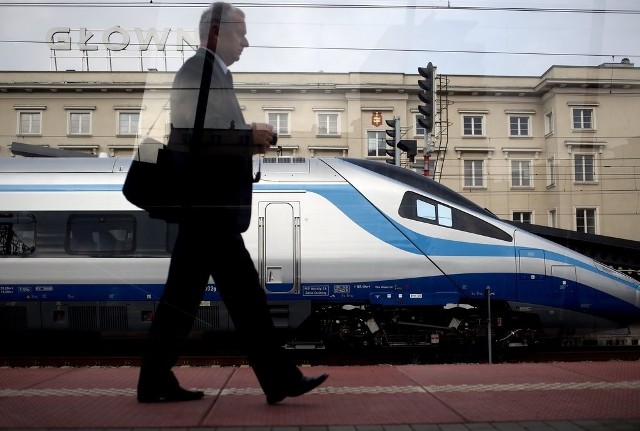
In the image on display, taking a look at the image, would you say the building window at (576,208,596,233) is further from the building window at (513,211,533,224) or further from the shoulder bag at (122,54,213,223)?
the shoulder bag at (122,54,213,223)

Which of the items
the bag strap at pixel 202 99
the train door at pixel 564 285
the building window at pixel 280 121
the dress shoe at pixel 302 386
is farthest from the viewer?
the train door at pixel 564 285

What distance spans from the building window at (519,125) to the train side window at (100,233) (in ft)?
14.7

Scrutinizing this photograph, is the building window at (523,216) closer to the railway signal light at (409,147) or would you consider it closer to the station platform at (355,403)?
the railway signal light at (409,147)

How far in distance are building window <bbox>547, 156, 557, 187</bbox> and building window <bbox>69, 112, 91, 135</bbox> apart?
491cm

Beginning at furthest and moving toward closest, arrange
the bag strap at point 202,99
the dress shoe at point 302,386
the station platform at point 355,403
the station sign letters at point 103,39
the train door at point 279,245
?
the train door at point 279,245
the station sign letters at point 103,39
the dress shoe at point 302,386
the bag strap at point 202,99
the station platform at point 355,403

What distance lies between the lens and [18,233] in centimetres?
856

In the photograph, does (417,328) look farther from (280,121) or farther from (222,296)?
(222,296)

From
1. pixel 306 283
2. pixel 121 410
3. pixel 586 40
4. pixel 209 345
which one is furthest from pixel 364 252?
pixel 121 410

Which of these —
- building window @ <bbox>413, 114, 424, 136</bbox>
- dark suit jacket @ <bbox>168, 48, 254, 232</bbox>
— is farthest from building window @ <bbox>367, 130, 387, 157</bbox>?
dark suit jacket @ <bbox>168, 48, 254, 232</bbox>

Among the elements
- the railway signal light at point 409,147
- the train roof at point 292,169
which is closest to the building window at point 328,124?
the train roof at point 292,169

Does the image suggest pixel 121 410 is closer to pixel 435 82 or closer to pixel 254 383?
pixel 254 383

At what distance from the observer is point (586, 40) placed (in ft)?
22.6

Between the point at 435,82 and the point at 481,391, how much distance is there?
3081 mm

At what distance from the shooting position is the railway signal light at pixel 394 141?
794 cm
